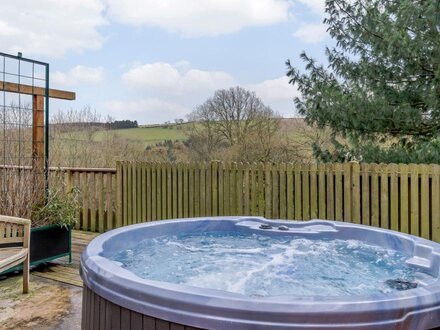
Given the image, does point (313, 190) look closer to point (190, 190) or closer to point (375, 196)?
point (375, 196)

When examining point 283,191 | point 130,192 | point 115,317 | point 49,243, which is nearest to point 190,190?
point 130,192

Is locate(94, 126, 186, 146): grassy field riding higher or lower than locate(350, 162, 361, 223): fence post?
higher

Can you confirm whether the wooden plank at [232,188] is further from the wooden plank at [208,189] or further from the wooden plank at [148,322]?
the wooden plank at [148,322]

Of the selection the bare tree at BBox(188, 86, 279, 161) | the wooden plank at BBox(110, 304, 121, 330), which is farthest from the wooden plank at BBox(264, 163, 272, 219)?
the bare tree at BBox(188, 86, 279, 161)

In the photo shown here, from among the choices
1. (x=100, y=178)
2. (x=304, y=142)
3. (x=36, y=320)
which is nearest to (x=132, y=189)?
(x=100, y=178)

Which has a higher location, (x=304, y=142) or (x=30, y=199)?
(x=304, y=142)

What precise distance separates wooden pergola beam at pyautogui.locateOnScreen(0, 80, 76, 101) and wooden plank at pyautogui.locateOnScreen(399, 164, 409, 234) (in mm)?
3792

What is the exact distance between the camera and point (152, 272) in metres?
2.51

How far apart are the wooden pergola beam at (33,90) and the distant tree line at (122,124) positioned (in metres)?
5.36

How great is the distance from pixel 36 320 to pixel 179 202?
2.61 m

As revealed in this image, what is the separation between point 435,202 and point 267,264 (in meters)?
1.95

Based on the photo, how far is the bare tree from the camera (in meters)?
9.55

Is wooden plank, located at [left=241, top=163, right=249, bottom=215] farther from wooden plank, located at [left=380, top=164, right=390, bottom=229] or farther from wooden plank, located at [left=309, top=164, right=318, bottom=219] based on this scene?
wooden plank, located at [left=380, top=164, right=390, bottom=229]

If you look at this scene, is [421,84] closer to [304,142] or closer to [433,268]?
[433,268]
